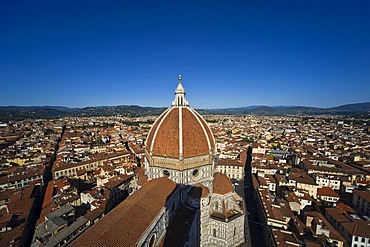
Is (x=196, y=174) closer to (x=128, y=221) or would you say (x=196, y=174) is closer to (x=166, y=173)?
(x=166, y=173)

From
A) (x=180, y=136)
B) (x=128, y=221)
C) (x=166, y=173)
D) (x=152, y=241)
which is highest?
(x=180, y=136)

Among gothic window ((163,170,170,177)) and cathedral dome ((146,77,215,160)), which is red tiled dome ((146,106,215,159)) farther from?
gothic window ((163,170,170,177))

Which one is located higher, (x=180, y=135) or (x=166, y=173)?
(x=180, y=135)

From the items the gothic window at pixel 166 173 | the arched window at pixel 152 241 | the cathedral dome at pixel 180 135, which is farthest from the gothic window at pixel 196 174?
the arched window at pixel 152 241

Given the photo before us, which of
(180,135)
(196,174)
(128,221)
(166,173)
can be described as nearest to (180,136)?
(180,135)

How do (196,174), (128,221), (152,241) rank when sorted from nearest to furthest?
(128,221) → (152,241) → (196,174)

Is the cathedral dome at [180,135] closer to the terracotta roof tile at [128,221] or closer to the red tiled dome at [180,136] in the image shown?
the red tiled dome at [180,136]

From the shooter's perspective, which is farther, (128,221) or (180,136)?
(180,136)

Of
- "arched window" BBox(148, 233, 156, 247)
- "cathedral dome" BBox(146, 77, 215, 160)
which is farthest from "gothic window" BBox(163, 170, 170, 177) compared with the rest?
"arched window" BBox(148, 233, 156, 247)
